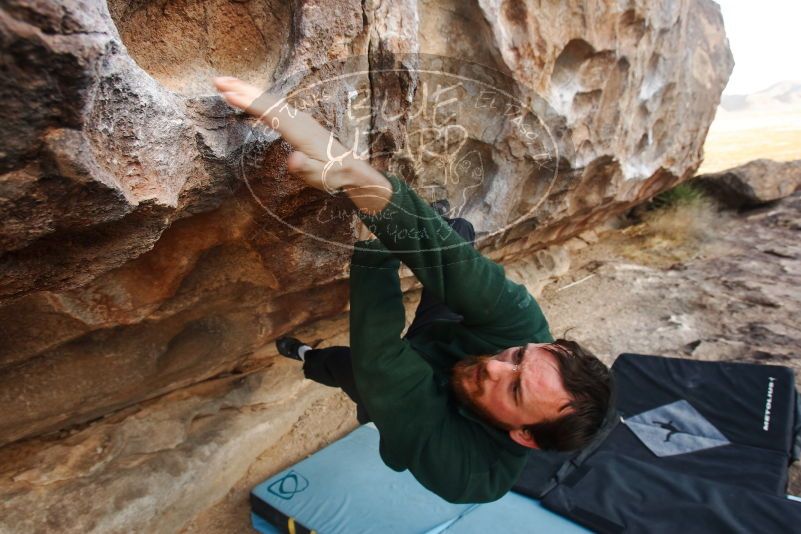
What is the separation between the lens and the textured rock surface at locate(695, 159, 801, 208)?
4891 millimetres

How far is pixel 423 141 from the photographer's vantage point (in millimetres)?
1532

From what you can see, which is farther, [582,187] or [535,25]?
[582,187]

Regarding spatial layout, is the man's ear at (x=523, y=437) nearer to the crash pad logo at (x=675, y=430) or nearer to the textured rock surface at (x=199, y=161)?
the textured rock surface at (x=199, y=161)

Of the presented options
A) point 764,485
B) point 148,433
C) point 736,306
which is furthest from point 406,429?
point 736,306

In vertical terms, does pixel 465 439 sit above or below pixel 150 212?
below

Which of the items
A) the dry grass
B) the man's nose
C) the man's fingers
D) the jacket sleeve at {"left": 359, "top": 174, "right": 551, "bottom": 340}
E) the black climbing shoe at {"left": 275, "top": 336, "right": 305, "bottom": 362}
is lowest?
the dry grass

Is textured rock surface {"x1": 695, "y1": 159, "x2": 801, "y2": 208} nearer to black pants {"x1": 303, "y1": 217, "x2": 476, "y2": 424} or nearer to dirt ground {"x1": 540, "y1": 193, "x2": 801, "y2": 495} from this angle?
dirt ground {"x1": 540, "y1": 193, "x2": 801, "y2": 495}

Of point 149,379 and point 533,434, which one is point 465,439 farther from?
point 149,379

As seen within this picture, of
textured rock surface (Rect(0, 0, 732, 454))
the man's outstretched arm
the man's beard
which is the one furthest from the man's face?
textured rock surface (Rect(0, 0, 732, 454))

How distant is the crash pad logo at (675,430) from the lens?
244 centimetres

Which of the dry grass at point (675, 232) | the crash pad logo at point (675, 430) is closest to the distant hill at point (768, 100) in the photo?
the dry grass at point (675, 232)

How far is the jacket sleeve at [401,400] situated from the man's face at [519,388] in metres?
0.08

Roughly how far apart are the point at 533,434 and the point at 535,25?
1.37 m

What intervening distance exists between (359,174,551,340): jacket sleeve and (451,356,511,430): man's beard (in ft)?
0.29
